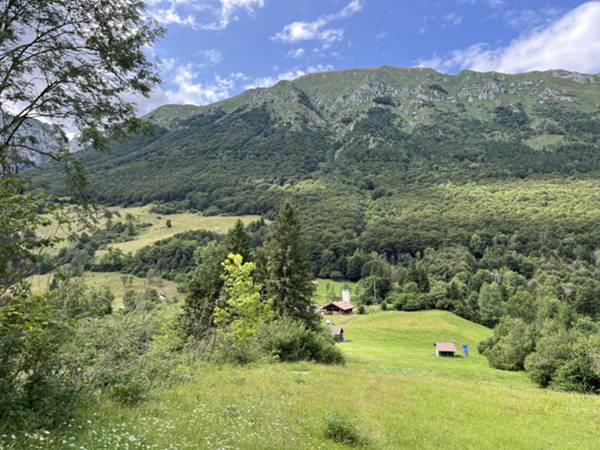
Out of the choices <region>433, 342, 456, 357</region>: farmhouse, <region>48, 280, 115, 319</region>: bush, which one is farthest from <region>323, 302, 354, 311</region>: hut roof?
<region>48, 280, 115, 319</region>: bush

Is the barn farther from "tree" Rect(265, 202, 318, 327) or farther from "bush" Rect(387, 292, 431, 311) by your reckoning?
"tree" Rect(265, 202, 318, 327)

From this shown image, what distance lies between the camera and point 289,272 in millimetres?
38156

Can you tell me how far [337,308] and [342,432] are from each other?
9302cm

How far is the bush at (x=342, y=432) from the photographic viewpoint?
8.69 m

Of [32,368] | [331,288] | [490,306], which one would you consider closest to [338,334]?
[490,306]

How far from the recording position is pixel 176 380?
12.1 meters

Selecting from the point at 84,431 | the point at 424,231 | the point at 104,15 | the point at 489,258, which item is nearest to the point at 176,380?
the point at 84,431

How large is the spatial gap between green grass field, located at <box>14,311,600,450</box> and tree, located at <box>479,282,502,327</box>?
3169 inches

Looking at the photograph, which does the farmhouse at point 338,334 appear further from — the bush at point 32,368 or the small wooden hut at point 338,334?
the bush at point 32,368

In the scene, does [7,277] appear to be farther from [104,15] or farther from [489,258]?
[489,258]

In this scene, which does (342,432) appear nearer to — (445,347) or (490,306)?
(445,347)

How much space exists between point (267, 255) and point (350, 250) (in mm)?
114054

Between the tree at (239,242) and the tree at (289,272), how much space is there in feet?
7.83

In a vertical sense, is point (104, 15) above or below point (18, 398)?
above
